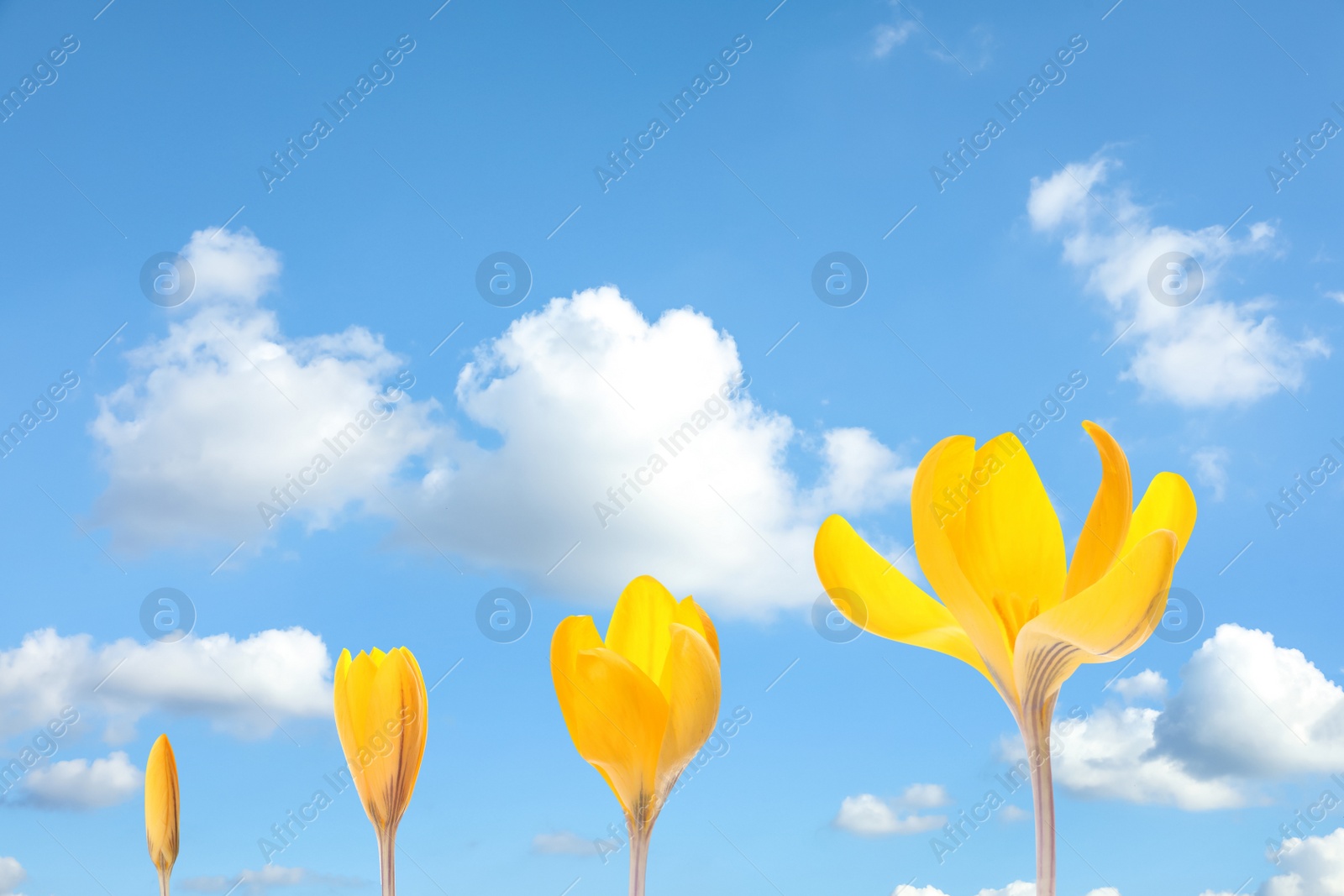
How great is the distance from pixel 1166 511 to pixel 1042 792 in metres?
0.26

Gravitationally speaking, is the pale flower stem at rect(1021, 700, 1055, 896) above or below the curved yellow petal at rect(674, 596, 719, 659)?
below

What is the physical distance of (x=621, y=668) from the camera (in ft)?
2.78

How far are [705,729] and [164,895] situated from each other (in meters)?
0.77

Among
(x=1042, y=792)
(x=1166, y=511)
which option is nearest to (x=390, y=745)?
(x=1042, y=792)

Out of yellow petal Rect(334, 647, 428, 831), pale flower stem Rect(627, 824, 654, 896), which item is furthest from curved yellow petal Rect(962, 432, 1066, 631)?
yellow petal Rect(334, 647, 428, 831)

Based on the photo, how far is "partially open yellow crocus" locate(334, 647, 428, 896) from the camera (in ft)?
3.30

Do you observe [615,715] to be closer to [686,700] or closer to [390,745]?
[686,700]

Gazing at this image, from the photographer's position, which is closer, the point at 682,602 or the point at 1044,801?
the point at 1044,801

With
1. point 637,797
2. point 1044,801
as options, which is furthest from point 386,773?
point 1044,801

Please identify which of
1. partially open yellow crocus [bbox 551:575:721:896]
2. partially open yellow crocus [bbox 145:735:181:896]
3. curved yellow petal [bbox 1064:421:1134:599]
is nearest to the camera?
curved yellow petal [bbox 1064:421:1134:599]

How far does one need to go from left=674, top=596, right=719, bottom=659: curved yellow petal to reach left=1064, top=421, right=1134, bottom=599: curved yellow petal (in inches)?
13.0

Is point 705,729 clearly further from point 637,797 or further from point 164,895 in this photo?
point 164,895

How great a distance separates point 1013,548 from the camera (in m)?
0.77

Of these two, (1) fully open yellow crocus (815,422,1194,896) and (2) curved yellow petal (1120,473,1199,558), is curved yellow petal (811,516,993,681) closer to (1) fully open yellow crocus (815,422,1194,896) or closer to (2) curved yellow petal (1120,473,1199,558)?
(1) fully open yellow crocus (815,422,1194,896)
